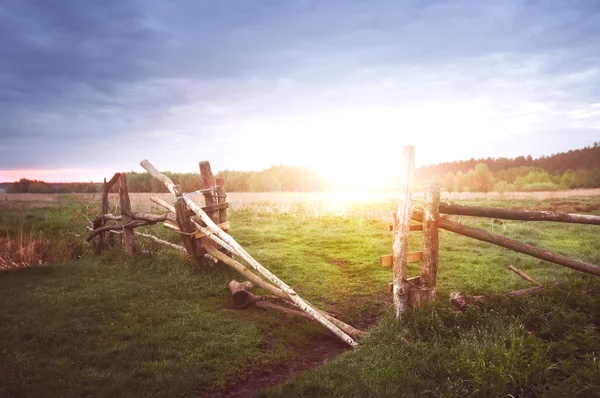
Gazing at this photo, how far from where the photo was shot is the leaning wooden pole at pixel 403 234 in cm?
681

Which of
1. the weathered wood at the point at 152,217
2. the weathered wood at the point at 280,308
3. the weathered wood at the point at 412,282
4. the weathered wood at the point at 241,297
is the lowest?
the weathered wood at the point at 280,308

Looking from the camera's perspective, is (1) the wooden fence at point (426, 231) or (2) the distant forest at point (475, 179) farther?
(2) the distant forest at point (475, 179)

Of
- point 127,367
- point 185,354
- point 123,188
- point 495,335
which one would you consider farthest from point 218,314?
point 123,188

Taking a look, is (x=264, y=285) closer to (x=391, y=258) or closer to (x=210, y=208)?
(x=391, y=258)

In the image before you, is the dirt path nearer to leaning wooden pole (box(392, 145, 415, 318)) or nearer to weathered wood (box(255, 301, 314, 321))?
weathered wood (box(255, 301, 314, 321))

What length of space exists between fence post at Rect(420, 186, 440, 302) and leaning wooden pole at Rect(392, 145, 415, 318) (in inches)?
13.3

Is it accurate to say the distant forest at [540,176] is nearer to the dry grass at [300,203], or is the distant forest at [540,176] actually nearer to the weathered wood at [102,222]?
the dry grass at [300,203]

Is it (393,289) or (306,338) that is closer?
(393,289)

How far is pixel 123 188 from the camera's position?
1344 centimetres

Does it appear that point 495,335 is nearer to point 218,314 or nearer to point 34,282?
point 218,314

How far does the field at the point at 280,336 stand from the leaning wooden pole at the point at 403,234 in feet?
1.34

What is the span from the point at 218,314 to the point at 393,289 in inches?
159

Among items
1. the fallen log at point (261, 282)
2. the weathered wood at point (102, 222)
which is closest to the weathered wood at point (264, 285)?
the fallen log at point (261, 282)

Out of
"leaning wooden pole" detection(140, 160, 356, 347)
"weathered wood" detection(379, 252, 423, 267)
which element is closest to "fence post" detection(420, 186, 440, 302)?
"weathered wood" detection(379, 252, 423, 267)
